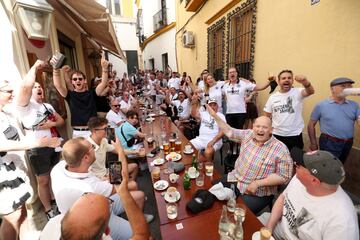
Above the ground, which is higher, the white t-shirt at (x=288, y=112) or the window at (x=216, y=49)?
the window at (x=216, y=49)

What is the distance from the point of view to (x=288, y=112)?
3041mm

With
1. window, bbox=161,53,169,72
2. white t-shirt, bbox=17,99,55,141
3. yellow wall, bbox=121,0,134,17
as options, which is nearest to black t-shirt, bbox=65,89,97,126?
white t-shirt, bbox=17,99,55,141

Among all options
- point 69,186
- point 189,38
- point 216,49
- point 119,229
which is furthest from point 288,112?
point 189,38

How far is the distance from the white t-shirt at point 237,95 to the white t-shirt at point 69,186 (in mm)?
3438

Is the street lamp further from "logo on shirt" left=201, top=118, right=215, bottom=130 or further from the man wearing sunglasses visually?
"logo on shirt" left=201, top=118, right=215, bottom=130

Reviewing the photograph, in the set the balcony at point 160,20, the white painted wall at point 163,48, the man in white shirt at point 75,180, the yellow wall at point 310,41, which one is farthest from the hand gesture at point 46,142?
the balcony at point 160,20

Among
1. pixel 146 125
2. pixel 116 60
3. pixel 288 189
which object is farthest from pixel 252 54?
pixel 116 60

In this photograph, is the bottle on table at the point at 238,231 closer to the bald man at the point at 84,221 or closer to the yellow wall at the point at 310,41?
the bald man at the point at 84,221

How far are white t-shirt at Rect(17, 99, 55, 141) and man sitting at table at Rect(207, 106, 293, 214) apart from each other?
2.58 m

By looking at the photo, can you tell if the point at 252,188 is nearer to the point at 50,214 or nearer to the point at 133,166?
the point at 133,166

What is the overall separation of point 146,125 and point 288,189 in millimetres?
3456

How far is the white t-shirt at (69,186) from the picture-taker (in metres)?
1.71

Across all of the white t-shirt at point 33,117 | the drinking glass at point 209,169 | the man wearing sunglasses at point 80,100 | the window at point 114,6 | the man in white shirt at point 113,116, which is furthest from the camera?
the window at point 114,6

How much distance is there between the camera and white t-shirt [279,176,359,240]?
1.21 metres
